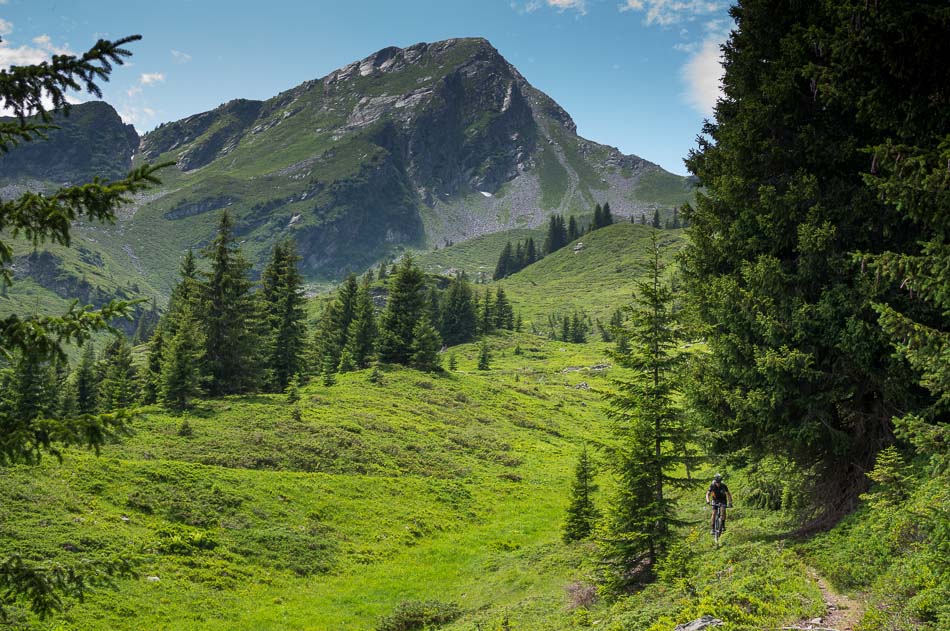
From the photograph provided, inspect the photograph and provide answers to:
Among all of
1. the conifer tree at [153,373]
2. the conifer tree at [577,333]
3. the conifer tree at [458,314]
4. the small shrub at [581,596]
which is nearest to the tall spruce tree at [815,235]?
the small shrub at [581,596]

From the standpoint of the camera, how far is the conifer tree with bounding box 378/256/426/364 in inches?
2514

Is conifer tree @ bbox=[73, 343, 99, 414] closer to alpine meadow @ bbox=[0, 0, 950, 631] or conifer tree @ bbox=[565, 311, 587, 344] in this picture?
alpine meadow @ bbox=[0, 0, 950, 631]

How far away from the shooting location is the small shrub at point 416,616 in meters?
19.9

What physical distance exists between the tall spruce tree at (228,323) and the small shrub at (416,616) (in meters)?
31.1

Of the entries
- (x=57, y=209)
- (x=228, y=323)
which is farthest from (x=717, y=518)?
(x=228, y=323)

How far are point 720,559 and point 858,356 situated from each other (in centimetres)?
649

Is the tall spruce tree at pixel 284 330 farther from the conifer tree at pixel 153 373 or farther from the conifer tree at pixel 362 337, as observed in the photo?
the conifer tree at pixel 362 337

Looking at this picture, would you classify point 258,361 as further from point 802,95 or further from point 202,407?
point 802,95

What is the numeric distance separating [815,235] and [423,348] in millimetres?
51142

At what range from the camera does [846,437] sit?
47.5ft

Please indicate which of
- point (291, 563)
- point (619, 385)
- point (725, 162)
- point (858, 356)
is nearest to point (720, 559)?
point (619, 385)

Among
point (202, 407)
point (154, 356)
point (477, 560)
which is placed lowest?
point (477, 560)

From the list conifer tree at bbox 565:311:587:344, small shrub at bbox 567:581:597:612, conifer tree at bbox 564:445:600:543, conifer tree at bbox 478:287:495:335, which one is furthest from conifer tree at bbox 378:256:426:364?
conifer tree at bbox 565:311:587:344

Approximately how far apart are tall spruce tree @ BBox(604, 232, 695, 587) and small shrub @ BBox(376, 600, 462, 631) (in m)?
7.10
